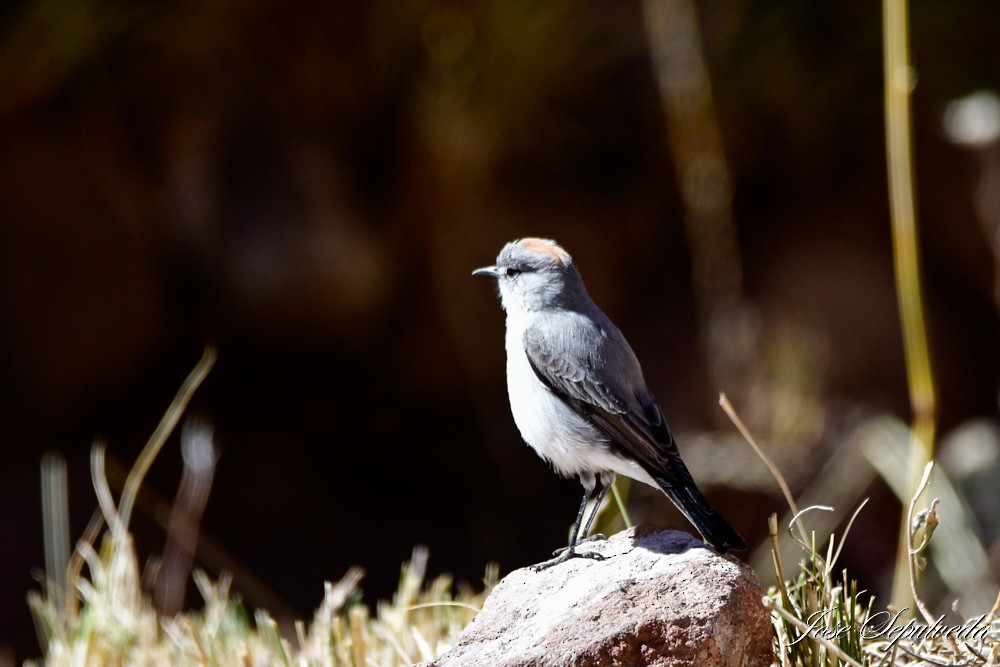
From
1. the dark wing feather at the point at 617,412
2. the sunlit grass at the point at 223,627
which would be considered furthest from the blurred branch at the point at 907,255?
the sunlit grass at the point at 223,627

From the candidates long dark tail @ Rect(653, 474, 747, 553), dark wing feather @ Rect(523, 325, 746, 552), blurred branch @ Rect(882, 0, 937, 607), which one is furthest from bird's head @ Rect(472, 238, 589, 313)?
blurred branch @ Rect(882, 0, 937, 607)

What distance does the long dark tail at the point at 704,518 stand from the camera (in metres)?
2.57

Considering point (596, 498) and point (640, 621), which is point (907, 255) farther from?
point (640, 621)

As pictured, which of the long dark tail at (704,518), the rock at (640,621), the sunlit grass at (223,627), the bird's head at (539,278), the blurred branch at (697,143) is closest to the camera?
the rock at (640,621)

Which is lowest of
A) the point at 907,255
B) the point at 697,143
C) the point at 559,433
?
the point at 559,433

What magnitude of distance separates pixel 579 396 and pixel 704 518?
55 cm

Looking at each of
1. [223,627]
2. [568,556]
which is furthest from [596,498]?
[223,627]

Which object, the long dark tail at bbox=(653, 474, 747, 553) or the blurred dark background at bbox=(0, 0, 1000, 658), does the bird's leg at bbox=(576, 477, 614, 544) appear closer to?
the long dark tail at bbox=(653, 474, 747, 553)

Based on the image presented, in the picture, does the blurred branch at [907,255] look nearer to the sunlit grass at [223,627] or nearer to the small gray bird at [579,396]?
the small gray bird at [579,396]

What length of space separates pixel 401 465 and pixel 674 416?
6.69 ft

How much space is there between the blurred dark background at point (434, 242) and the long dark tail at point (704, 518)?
340 centimetres

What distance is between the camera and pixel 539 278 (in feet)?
11.1

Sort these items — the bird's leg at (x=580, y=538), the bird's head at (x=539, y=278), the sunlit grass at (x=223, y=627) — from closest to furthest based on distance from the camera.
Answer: the bird's leg at (x=580, y=538) < the sunlit grass at (x=223, y=627) < the bird's head at (x=539, y=278)

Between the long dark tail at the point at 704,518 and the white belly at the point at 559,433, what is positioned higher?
the white belly at the point at 559,433
